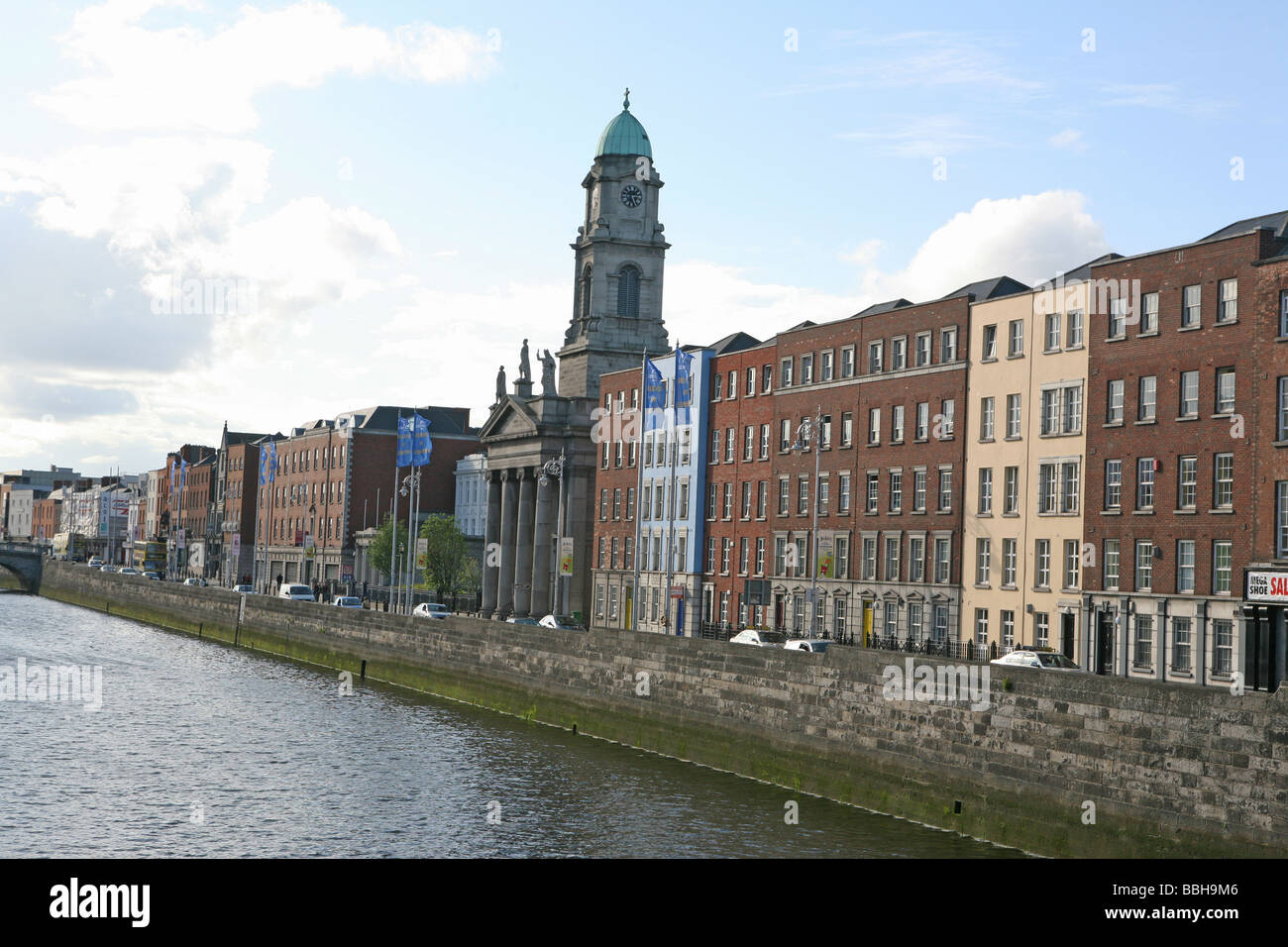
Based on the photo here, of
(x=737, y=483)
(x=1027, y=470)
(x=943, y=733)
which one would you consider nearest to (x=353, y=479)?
(x=737, y=483)

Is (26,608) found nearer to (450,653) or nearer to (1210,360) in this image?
(450,653)

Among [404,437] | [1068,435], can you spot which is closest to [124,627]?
[404,437]

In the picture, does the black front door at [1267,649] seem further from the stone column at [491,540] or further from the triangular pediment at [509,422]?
the stone column at [491,540]

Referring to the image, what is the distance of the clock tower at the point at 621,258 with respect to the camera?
4510 inches

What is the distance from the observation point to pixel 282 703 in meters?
63.7

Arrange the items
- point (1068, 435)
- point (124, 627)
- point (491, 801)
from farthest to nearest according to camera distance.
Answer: point (124, 627)
point (1068, 435)
point (491, 801)

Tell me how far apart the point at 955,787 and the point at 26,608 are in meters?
117

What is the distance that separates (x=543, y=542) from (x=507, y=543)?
6.35 m

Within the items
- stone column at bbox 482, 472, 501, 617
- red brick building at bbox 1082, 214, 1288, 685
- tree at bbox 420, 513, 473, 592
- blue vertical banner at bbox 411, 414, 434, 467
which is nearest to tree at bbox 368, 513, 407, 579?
tree at bbox 420, 513, 473, 592

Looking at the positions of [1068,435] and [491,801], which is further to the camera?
[1068,435]

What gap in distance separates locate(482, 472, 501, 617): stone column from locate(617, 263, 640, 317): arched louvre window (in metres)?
17.4

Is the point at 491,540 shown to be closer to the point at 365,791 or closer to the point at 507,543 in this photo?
the point at 507,543

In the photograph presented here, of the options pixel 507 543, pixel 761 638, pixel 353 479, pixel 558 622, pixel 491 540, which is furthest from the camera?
pixel 353 479

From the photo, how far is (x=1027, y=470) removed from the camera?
214ft
